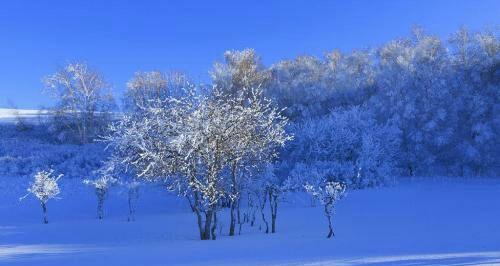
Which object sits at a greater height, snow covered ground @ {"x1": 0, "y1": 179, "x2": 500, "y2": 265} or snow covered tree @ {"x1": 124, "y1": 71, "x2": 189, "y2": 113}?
snow covered tree @ {"x1": 124, "y1": 71, "x2": 189, "y2": 113}

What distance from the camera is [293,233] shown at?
1712cm

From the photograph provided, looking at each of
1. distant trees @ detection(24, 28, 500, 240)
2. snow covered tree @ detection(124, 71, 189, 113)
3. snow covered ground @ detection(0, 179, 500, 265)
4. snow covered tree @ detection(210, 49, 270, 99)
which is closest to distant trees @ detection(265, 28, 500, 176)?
distant trees @ detection(24, 28, 500, 240)

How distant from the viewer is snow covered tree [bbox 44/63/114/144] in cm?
4556

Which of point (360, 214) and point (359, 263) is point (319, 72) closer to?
point (360, 214)

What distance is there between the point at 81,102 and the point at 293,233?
34.6 m

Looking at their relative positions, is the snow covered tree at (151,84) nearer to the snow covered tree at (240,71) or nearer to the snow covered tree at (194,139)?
the snow covered tree at (240,71)

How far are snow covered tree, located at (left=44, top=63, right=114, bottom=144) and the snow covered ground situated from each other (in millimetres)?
15683

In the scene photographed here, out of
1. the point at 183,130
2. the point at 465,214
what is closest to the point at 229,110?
the point at 183,130

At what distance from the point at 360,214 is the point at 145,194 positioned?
15778 mm

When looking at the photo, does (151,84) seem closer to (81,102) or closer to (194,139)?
(81,102)

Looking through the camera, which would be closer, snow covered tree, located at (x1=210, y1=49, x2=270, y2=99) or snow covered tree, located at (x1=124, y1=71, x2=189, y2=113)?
snow covered tree, located at (x1=210, y1=49, x2=270, y2=99)

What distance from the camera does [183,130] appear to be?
16.4 meters

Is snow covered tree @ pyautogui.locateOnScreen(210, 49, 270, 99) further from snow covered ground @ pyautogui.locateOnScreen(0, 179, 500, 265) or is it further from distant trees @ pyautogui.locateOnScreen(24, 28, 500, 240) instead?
snow covered ground @ pyautogui.locateOnScreen(0, 179, 500, 265)

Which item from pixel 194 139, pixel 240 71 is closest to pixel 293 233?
pixel 194 139
